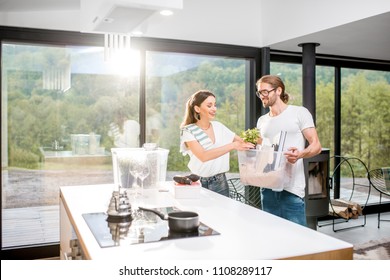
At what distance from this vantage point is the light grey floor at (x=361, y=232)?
171 inches

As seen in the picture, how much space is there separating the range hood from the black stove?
830mm

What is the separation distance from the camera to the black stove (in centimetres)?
151

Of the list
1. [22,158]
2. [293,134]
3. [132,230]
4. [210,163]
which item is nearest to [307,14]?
[293,134]

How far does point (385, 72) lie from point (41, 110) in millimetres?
4267

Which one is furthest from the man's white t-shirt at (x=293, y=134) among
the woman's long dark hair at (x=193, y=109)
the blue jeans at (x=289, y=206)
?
the woman's long dark hair at (x=193, y=109)

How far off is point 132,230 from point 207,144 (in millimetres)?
1168

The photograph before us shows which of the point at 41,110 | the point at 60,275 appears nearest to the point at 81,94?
the point at 41,110

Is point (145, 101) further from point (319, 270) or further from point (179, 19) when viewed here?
point (319, 270)

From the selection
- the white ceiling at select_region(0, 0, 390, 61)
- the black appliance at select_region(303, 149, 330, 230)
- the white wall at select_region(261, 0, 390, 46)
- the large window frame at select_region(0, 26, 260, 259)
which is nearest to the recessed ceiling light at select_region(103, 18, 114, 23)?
the white ceiling at select_region(0, 0, 390, 61)

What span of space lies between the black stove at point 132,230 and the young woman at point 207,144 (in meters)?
0.85

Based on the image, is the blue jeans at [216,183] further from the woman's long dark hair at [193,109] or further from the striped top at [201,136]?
the woman's long dark hair at [193,109]

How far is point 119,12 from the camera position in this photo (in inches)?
68.0

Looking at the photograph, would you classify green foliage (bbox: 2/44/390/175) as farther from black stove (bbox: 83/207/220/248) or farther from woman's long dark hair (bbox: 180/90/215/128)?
black stove (bbox: 83/207/220/248)

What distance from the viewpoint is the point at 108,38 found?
2.39 m
